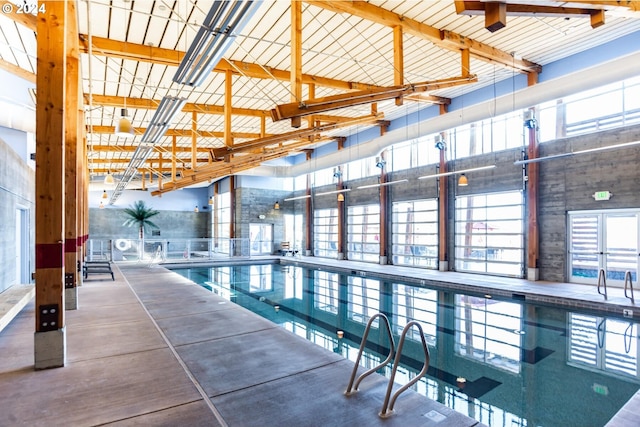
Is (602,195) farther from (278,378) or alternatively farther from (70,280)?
(70,280)

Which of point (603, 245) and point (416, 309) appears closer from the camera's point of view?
point (416, 309)

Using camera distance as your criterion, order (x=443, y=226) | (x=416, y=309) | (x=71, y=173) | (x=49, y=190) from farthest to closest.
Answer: (x=443, y=226) < (x=416, y=309) < (x=71, y=173) < (x=49, y=190)

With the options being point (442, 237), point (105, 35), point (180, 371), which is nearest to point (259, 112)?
point (105, 35)

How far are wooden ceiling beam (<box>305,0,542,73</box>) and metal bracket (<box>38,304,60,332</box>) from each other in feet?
15.7

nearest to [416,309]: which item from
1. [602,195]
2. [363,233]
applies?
[602,195]

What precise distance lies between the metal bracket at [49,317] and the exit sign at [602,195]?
1013 centimetres

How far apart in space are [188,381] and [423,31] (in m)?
6.14

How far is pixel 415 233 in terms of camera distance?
41.2 feet

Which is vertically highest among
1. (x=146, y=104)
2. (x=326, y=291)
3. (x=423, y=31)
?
(x=423, y=31)

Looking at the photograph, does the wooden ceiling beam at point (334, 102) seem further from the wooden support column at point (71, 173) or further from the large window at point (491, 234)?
the large window at point (491, 234)

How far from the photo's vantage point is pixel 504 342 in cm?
518

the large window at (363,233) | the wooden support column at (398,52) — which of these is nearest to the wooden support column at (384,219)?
the large window at (363,233)

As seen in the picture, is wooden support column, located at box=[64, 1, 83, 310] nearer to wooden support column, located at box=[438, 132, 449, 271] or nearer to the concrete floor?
the concrete floor

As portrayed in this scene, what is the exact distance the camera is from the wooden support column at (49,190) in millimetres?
3082
